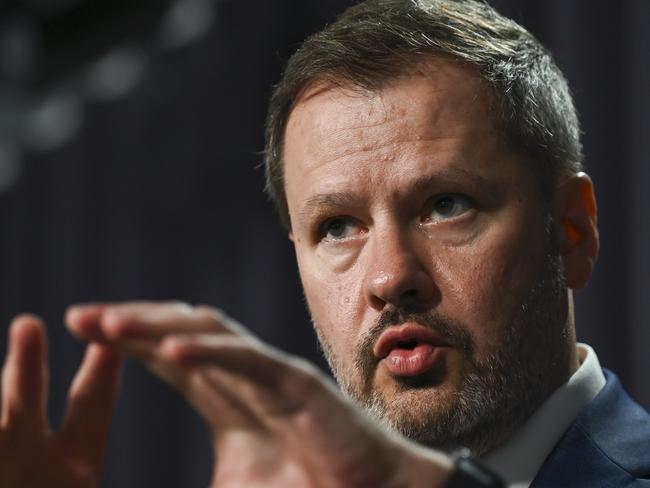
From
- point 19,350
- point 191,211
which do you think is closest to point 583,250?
point 19,350

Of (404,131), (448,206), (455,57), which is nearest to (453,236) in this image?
(448,206)

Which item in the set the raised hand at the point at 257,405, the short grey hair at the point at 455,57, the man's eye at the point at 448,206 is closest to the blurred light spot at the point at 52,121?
the short grey hair at the point at 455,57

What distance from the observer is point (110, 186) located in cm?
406

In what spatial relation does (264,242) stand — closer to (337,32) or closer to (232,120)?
(232,120)

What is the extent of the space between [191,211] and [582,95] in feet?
5.19

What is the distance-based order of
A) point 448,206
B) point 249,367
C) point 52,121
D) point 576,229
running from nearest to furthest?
point 249,367
point 448,206
point 576,229
point 52,121

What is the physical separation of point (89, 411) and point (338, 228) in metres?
0.67

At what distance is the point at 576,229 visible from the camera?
1700 mm

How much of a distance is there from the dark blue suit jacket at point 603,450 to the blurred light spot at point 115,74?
1971 mm

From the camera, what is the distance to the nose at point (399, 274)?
4.82ft

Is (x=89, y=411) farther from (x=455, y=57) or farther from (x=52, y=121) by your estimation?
(x=52, y=121)

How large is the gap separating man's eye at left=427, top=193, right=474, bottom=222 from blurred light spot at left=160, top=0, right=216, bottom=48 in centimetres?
165

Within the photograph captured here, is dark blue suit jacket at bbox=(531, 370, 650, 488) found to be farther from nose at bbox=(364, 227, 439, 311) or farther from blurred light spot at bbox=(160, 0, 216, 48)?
blurred light spot at bbox=(160, 0, 216, 48)

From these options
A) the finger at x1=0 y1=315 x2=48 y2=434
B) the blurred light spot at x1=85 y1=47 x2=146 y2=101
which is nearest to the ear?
the finger at x1=0 y1=315 x2=48 y2=434
